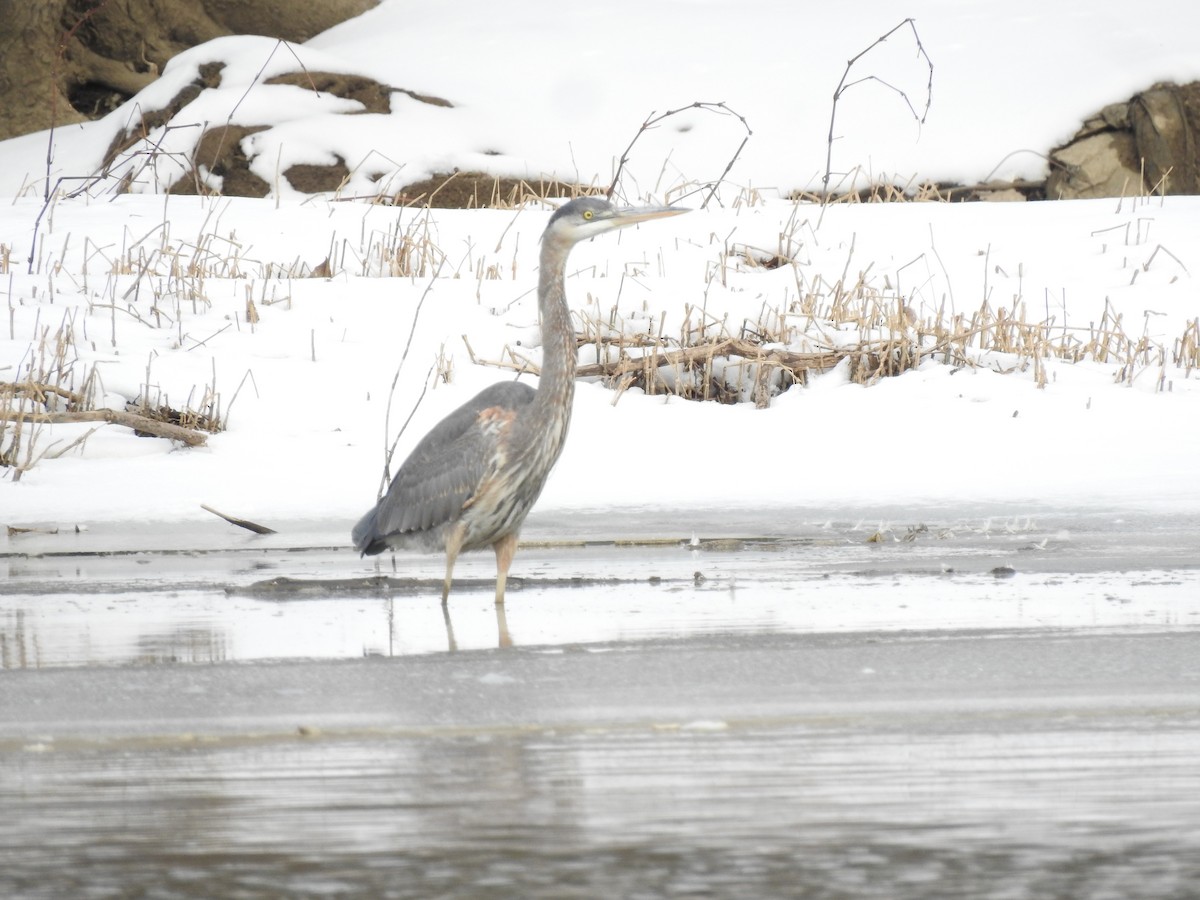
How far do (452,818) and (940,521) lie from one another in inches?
178

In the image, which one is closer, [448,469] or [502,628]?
[502,628]

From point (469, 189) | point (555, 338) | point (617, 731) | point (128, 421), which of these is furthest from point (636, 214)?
point (469, 189)

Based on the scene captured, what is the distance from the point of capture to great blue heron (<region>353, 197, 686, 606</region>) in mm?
5828

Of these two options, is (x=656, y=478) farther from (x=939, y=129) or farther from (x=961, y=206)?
(x=939, y=129)

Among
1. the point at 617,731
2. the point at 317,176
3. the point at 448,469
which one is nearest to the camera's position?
the point at 617,731

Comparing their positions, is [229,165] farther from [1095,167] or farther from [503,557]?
[503,557]

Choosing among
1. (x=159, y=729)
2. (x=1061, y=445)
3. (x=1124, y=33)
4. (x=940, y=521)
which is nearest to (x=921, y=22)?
(x=1124, y=33)

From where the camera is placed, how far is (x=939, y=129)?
15.1 metres

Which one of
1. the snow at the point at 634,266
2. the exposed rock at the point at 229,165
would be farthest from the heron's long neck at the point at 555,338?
the exposed rock at the point at 229,165

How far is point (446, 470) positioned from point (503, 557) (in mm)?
362

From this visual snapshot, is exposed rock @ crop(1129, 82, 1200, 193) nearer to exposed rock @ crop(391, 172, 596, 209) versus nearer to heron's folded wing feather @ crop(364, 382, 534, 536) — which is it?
exposed rock @ crop(391, 172, 596, 209)

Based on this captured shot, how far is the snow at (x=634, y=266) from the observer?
318 inches

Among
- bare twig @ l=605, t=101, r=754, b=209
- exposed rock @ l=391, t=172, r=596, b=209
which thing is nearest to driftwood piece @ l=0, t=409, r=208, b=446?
bare twig @ l=605, t=101, r=754, b=209

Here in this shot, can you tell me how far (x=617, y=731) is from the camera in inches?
144
